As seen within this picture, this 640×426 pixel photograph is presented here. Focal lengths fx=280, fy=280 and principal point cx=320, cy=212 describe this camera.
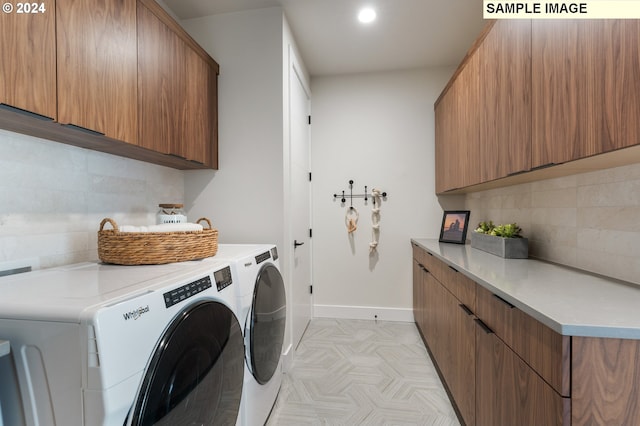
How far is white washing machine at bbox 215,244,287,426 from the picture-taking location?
1.26 metres

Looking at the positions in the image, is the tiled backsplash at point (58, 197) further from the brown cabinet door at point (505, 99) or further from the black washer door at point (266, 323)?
the brown cabinet door at point (505, 99)

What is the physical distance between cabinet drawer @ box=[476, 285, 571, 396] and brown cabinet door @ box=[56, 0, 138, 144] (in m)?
1.73

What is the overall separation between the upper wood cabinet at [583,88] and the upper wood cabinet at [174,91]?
1.81m

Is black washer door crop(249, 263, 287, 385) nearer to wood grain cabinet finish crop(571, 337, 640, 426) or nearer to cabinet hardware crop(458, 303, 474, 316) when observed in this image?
cabinet hardware crop(458, 303, 474, 316)

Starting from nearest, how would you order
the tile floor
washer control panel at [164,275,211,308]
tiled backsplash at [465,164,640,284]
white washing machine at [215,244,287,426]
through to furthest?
washer control panel at [164,275,211,308], tiled backsplash at [465,164,640,284], white washing machine at [215,244,287,426], the tile floor

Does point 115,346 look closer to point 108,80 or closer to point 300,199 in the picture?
point 108,80

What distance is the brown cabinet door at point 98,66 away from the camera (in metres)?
1.02

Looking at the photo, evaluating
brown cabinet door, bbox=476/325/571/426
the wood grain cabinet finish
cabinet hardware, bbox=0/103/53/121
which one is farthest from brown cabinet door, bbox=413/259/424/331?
cabinet hardware, bbox=0/103/53/121

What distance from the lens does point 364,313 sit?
9.99ft

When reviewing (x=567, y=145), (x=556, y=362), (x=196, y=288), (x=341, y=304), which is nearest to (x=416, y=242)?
(x=341, y=304)

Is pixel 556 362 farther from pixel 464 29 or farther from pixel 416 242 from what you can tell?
pixel 464 29

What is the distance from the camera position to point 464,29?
2.30 metres

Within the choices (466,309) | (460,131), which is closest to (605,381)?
(466,309)

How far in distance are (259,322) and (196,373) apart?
0.49 meters
